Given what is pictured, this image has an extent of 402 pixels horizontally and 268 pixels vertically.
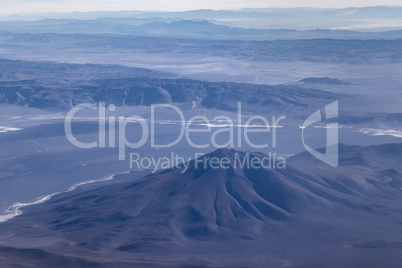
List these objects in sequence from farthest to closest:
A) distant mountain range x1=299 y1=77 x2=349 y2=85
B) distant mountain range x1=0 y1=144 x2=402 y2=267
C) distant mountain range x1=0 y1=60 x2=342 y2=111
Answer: distant mountain range x1=299 y1=77 x2=349 y2=85 → distant mountain range x1=0 y1=60 x2=342 y2=111 → distant mountain range x1=0 y1=144 x2=402 y2=267

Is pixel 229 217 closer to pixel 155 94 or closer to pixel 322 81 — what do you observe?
pixel 155 94

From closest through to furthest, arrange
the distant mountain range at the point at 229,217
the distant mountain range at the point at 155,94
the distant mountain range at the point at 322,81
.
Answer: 1. the distant mountain range at the point at 229,217
2. the distant mountain range at the point at 155,94
3. the distant mountain range at the point at 322,81

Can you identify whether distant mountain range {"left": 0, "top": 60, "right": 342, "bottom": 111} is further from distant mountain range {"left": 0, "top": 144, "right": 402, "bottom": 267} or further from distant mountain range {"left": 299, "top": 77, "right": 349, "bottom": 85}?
distant mountain range {"left": 0, "top": 144, "right": 402, "bottom": 267}

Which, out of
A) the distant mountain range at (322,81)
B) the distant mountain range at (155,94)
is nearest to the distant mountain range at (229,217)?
the distant mountain range at (155,94)

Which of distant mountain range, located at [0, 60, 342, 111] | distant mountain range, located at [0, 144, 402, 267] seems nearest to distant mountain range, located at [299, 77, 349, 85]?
distant mountain range, located at [0, 60, 342, 111]

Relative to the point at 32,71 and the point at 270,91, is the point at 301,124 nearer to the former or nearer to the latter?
the point at 270,91

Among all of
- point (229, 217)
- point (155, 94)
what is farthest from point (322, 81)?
point (229, 217)

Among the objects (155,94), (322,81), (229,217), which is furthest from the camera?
(322,81)

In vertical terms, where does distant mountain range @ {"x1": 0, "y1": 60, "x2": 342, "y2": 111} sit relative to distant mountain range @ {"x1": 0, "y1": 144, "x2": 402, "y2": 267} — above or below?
above

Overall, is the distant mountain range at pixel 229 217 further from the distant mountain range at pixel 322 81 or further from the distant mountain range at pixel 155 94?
the distant mountain range at pixel 322 81
